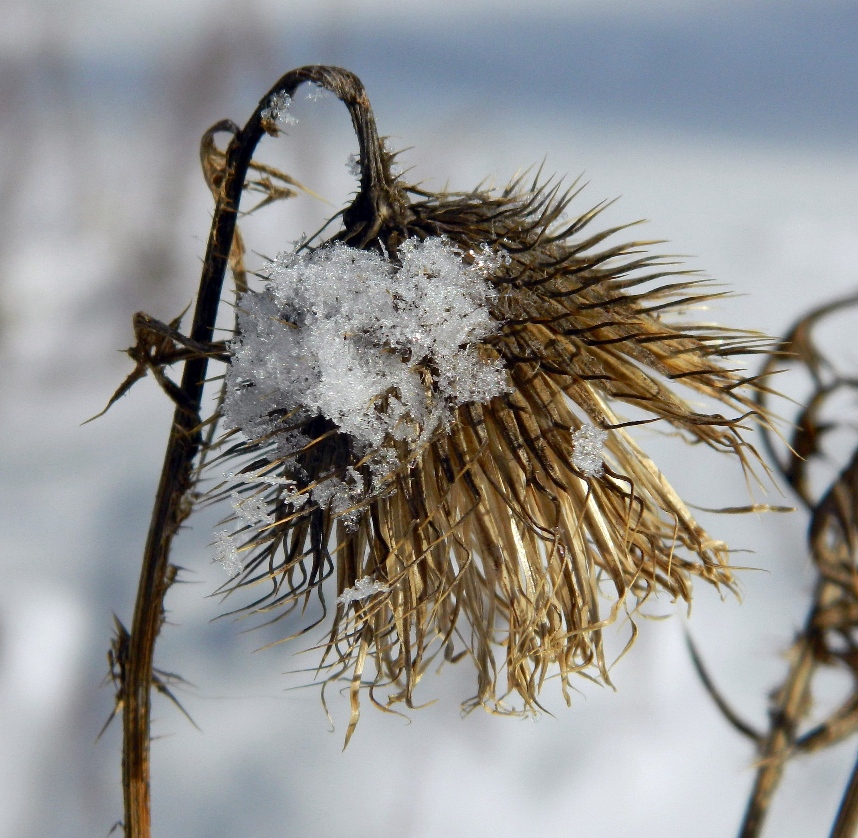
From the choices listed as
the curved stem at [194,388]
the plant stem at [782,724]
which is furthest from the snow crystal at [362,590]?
the plant stem at [782,724]

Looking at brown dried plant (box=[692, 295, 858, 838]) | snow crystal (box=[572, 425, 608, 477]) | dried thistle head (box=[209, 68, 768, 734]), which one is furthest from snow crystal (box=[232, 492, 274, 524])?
brown dried plant (box=[692, 295, 858, 838])

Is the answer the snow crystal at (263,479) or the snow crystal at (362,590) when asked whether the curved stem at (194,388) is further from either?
the snow crystal at (362,590)

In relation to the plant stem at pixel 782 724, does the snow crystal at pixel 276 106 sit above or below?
above

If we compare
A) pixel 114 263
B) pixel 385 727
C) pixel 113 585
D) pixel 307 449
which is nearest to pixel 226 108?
pixel 114 263

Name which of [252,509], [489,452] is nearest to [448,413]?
[489,452]

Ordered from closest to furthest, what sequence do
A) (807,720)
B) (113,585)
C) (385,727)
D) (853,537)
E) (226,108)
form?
(853,537), (807,720), (385,727), (113,585), (226,108)

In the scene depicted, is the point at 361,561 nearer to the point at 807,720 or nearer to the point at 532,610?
the point at 532,610

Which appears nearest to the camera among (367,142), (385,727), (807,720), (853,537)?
(367,142)

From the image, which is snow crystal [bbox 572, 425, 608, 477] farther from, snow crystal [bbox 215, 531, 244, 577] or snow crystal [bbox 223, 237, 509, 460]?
snow crystal [bbox 215, 531, 244, 577]

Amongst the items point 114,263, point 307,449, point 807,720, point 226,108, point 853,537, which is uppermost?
point 226,108
